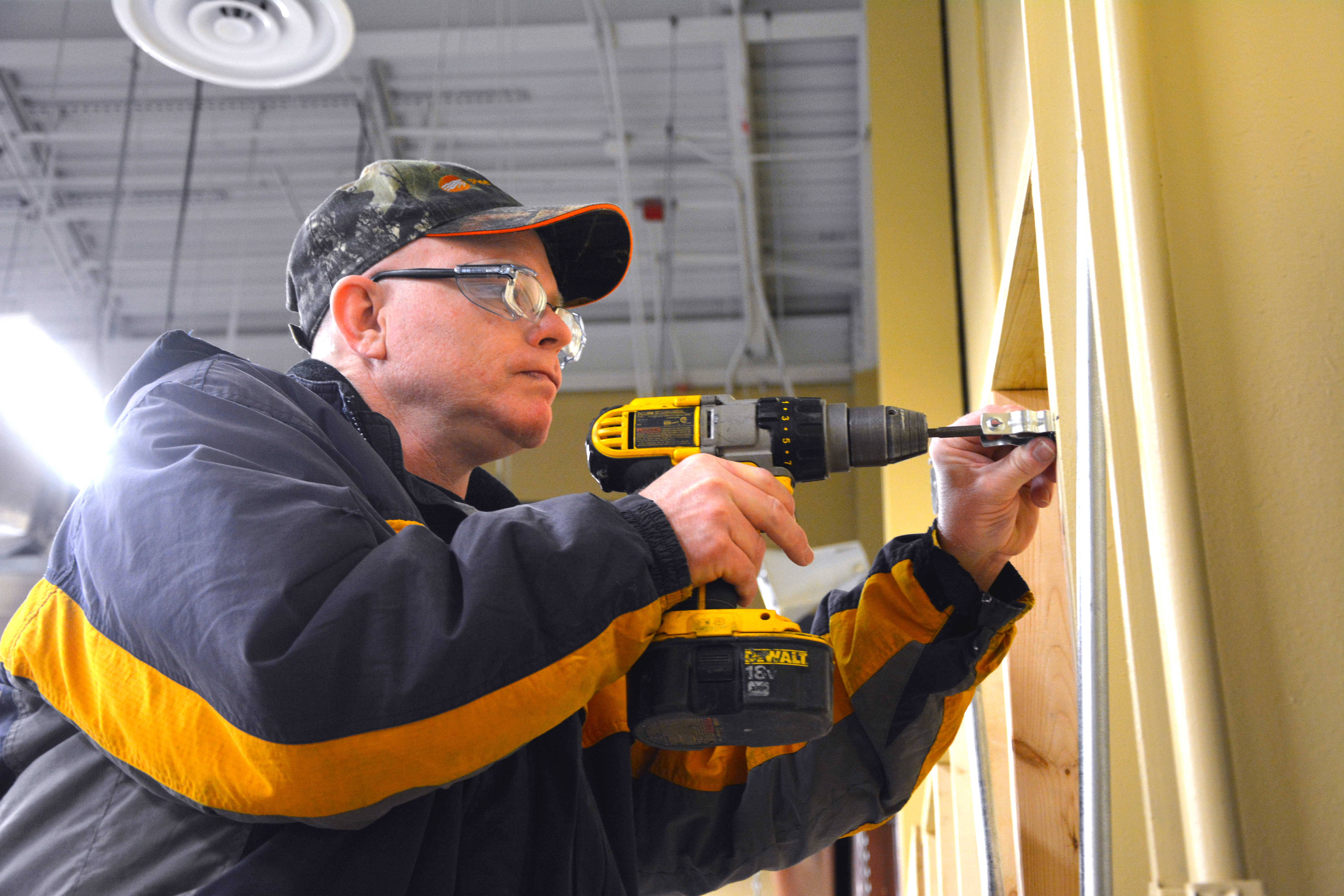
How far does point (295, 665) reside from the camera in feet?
2.64

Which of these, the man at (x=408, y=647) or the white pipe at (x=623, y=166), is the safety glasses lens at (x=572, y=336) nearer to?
the man at (x=408, y=647)

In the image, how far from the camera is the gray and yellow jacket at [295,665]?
32.5 inches


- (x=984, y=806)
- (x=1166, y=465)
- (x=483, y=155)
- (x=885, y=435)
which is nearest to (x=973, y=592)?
(x=885, y=435)

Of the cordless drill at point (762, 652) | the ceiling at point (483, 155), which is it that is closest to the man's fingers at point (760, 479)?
the cordless drill at point (762, 652)

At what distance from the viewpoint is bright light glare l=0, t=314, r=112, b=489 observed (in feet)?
11.5

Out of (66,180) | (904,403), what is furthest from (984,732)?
(66,180)

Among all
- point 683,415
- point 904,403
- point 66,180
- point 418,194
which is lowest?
point 683,415

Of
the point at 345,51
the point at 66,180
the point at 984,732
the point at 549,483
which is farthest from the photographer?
the point at 549,483

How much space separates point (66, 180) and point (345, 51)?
3.72m

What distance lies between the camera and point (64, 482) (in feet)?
13.0

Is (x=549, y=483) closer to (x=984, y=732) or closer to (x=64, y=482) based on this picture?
(x=64, y=482)

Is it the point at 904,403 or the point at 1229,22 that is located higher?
the point at 904,403

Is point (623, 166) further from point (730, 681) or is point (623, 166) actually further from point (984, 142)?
point (730, 681)

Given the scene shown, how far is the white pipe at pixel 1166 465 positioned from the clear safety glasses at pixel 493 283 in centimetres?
84
